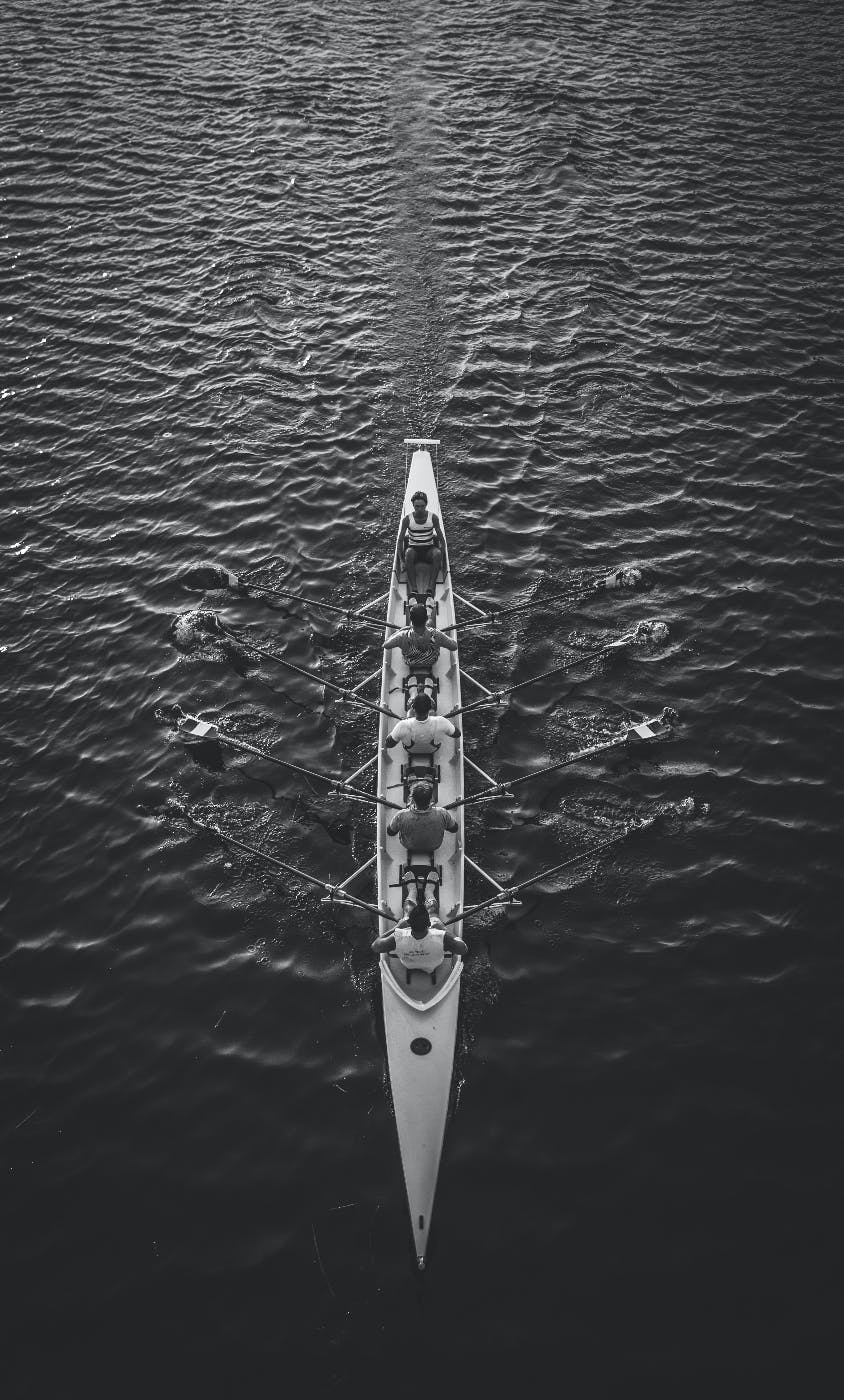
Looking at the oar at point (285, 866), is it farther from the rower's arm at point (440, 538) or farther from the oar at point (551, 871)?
the rower's arm at point (440, 538)

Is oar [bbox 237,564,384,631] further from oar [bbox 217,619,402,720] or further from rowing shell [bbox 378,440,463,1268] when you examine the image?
rowing shell [bbox 378,440,463,1268]

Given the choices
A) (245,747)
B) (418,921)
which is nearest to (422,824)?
(418,921)

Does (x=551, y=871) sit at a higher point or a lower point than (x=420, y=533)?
lower

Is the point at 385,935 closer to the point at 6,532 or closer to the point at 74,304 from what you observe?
the point at 6,532

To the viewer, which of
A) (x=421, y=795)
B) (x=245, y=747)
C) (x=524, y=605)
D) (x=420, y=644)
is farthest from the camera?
(x=524, y=605)

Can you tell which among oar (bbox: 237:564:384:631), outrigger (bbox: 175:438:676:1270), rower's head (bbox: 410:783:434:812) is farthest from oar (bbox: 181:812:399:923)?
oar (bbox: 237:564:384:631)

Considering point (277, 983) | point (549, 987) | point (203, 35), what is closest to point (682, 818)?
point (549, 987)

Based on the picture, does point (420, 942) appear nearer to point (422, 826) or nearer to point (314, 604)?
point (422, 826)
